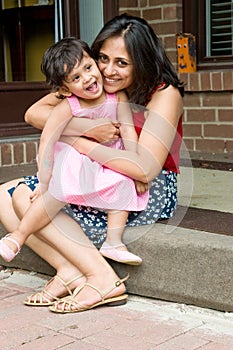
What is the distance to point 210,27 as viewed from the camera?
18.2 ft

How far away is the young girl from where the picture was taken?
2848 mm

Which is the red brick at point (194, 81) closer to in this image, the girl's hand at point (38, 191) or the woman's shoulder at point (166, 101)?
the woman's shoulder at point (166, 101)

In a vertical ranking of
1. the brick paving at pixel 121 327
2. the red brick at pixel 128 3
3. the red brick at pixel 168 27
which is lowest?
the brick paving at pixel 121 327

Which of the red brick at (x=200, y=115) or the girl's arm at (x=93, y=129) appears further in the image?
the red brick at (x=200, y=115)

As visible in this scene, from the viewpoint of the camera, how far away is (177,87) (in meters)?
3.00

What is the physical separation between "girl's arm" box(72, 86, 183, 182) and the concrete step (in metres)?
0.26

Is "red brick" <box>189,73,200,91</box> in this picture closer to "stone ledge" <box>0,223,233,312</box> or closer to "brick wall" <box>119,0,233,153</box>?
"brick wall" <box>119,0,233,153</box>

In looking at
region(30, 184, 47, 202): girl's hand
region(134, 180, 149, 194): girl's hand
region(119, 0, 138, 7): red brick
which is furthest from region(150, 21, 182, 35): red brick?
region(30, 184, 47, 202): girl's hand

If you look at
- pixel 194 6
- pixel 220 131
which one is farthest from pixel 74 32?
pixel 220 131

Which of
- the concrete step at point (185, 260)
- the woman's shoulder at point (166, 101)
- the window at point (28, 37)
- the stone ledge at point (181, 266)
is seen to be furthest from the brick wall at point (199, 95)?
the stone ledge at point (181, 266)

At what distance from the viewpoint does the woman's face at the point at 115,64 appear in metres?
2.93

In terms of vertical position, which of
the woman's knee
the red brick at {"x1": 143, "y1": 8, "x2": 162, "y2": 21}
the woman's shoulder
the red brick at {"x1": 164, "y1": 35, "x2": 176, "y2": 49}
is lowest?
the woman's knee

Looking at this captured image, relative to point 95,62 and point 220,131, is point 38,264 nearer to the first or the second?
point 95,62

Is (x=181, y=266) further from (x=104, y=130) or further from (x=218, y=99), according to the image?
(x=218, y=99)
